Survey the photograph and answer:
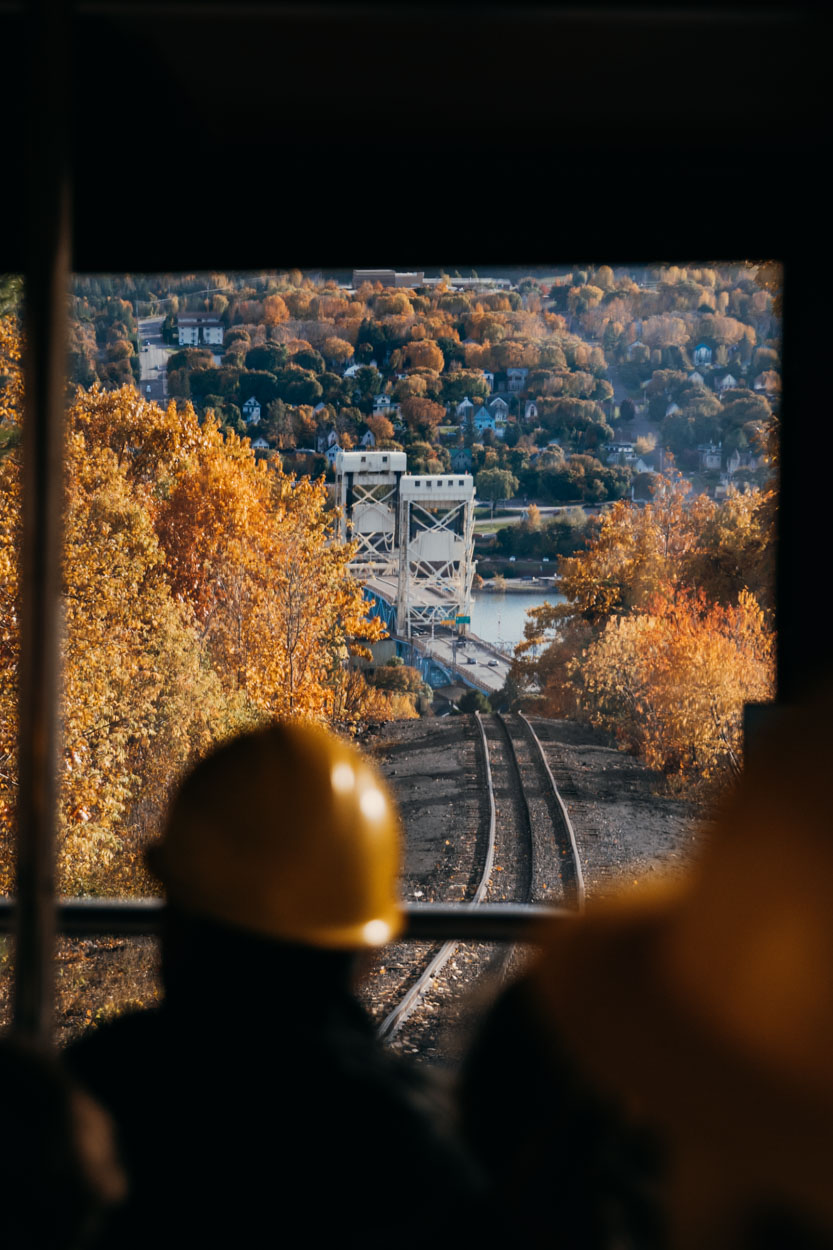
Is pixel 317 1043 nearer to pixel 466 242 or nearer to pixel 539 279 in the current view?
pixel 466 242

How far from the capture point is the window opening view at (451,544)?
16906 mm

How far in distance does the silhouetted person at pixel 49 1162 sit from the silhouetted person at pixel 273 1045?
0.32ft

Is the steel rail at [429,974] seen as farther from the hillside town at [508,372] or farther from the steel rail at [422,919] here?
the steel rail at [422,919]

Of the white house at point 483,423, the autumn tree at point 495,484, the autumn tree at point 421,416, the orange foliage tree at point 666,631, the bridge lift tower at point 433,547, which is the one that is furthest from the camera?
the white house at point 483,423

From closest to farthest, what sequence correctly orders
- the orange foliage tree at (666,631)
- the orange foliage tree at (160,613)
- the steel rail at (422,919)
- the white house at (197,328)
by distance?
the steel rail at (422,919), the orange foliage tree at (160,613), the orange foliage tree at (666,631), the white house at (197,328)

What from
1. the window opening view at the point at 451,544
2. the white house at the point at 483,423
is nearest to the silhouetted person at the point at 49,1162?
the window opening view at the point at 451,544

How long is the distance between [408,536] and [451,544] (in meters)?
0.86

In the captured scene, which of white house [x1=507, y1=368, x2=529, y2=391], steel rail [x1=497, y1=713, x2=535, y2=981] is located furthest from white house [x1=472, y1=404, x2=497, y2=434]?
steel rail [x1=497, y1=713, x2=535, y2=981]

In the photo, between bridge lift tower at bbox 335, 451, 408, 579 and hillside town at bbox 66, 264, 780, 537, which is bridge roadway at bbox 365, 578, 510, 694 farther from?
hillside town at bbox 66, 264, 780, 537

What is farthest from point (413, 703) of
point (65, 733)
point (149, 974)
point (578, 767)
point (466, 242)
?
point (466, 242)

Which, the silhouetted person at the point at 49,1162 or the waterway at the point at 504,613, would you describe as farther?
the waterway at the point at 504,613

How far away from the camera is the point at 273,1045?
0.86 meters

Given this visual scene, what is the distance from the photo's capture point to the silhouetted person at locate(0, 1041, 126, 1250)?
62cm

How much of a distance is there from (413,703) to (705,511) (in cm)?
668
